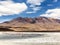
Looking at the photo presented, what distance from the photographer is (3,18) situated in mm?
3611

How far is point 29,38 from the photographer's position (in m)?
3.58

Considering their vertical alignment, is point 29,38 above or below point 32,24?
below

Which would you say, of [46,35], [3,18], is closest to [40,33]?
[46,35]

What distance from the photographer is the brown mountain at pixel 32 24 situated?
11.8 ft

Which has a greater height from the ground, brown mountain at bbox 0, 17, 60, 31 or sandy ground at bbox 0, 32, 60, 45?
brown mountain at bbox 0, 17, 60, 31

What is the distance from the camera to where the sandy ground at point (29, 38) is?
353cm

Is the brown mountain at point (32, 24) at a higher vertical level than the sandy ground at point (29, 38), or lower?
higher

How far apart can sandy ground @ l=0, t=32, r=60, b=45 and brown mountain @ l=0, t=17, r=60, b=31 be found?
0.08 m

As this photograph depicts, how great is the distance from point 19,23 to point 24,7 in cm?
27

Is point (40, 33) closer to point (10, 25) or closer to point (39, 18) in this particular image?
point (39, 18)

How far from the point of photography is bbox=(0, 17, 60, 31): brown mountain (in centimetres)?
360

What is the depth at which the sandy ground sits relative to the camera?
11.6 ft

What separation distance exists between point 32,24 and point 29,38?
23 cm

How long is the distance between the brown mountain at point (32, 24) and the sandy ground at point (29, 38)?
3.2 inches
